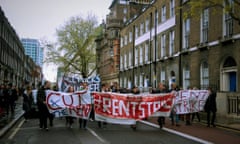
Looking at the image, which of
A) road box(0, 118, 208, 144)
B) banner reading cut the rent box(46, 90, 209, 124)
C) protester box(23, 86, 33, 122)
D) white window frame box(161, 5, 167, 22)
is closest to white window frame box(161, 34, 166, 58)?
white window frame box(161, 5, 167, 22)

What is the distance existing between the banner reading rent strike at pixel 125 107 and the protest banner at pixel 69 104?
52 cm

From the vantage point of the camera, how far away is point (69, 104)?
15164 millimetres

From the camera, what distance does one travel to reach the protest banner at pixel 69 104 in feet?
49.1

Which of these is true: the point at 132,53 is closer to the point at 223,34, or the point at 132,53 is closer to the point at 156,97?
the point at 223,34

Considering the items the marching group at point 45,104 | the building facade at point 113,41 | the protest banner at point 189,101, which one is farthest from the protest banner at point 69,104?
the building facade at point 113,41

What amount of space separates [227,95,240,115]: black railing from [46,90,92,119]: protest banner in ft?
25.2

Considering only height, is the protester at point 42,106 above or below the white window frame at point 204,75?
below

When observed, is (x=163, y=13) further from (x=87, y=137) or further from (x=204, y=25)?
(x=87, y=137)

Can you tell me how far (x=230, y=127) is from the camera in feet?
51.6

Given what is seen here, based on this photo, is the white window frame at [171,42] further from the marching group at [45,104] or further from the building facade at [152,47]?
the marching group at [45,104]

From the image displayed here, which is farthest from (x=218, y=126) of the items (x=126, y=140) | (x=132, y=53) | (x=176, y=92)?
(x=132, y=53)

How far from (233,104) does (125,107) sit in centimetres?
664

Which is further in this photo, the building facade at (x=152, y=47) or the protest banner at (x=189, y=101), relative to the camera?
the building facade at (x=152, y=47)

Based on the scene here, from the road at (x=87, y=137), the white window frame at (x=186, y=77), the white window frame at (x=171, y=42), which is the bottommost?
the road at (x=87, y=137)
